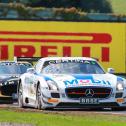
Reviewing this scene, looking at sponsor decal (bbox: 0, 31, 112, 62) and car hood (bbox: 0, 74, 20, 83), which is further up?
car hood (bbox: 0, 74, 20, 83)

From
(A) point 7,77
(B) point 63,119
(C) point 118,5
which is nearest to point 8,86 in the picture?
(A) point 7,77

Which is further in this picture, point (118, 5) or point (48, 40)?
point (118, 5)

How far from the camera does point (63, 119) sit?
15.7 meters

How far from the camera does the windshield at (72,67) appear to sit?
2019cm

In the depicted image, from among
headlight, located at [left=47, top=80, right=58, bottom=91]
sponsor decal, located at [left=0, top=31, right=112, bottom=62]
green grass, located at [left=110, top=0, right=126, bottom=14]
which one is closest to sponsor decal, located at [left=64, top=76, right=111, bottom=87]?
headlight, located at [left=47, top=80, right=58, bottom=91]

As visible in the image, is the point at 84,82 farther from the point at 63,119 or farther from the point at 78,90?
the point at 63,119

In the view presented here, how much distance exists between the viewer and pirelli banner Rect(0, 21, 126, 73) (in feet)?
143

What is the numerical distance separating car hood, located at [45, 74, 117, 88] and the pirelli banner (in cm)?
2414

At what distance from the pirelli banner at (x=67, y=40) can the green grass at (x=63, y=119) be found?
85.2 ft

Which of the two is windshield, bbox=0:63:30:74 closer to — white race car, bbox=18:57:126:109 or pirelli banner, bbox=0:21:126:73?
white race car, bbox=18:57:126:109

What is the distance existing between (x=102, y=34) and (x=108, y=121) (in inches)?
1141

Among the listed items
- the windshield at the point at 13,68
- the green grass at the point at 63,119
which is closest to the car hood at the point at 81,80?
the green grass at the point at 63,119

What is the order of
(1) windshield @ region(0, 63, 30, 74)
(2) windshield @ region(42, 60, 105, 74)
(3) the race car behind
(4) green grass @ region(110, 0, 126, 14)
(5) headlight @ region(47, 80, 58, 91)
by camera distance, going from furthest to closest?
(4) green grass @ region(110, 0, 126, 14), (1) windshield @ region(0, 63, 30, 74), (3) the race car behind, (2) windshield @ region(42, 60, 105, 74), (5) headlight @ region(47, 80, 58, 91)

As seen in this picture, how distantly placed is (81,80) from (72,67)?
1494 mm
